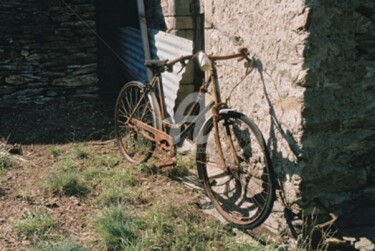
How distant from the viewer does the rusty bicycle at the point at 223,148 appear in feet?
12.4

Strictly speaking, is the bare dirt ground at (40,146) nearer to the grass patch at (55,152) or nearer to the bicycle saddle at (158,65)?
the grass patch at (55,152)

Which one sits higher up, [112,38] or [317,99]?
[112,38]

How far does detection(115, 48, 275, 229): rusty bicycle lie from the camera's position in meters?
3.78

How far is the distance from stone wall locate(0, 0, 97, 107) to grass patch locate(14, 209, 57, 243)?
3.32m

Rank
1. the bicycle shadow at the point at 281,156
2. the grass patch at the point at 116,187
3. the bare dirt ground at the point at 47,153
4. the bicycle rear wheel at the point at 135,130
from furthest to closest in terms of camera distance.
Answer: the bicycle rear wheel at the point at 135,130 → the grass patch at the point at 116,187 → the bare dirt ground at the point at 47,153 → the bicycle shadow at the point at 281,156

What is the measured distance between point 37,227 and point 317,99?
2.44 m

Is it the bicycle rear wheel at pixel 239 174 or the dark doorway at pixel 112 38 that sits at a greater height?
the dark doorway at pixel 112 38

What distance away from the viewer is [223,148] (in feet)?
14.4

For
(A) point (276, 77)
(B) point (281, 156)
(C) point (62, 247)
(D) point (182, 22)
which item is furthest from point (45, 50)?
(B) point (281, 156)

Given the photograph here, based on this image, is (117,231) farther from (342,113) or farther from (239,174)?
(342,113)

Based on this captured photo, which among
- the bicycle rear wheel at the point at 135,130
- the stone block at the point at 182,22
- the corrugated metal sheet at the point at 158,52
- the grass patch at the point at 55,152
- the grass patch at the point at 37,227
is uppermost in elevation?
the stone block at the point at 182,22

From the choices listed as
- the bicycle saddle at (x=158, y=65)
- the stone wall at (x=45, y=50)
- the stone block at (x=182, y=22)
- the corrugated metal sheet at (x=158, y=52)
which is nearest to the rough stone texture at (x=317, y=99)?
the bicycle saddle at (x=158, y=65)

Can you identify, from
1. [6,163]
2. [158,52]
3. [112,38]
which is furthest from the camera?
[112,38]

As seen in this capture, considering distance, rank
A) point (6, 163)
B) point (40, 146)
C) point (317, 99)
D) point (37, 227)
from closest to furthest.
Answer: point (317, 99) → point (37, 227) → point (6, 163) → point (40, 146)
